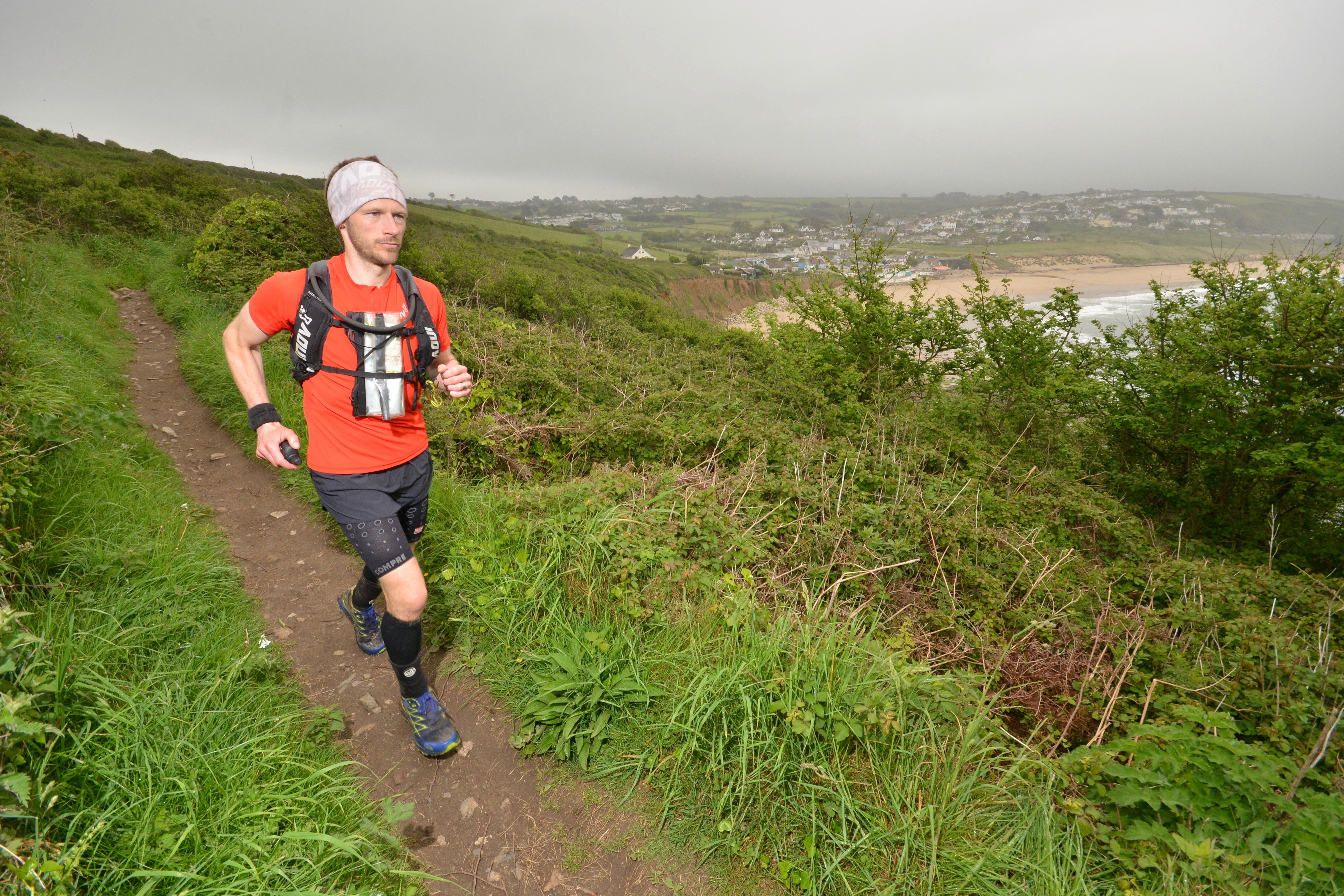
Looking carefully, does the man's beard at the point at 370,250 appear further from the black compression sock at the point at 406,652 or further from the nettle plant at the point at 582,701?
the nettle plant at the point at 582,701

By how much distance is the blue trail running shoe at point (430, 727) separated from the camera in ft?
8.63

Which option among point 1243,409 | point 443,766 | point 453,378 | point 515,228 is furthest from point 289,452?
point 515,228

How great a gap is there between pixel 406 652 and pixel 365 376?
1.29 metres

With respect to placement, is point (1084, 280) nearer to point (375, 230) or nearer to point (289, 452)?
point (375, 230)

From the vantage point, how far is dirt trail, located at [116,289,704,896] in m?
2.24

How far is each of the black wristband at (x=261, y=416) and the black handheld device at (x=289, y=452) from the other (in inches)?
4.4

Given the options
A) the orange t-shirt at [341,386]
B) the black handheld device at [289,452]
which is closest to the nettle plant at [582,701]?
the orange t-shirt at [341,386]

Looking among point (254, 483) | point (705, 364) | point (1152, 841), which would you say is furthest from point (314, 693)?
point (705, 364)

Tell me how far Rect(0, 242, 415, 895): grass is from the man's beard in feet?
6.28

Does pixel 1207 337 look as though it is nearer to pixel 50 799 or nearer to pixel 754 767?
pixel 754 767

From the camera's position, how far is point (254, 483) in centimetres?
481

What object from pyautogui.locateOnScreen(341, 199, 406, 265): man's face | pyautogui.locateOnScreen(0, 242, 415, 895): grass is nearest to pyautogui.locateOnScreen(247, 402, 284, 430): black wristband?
pyautogui.locateOnScreen(341, 199, 406, 265): man's face

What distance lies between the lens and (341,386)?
2.43 meters

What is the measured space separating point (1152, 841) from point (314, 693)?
148 inches
